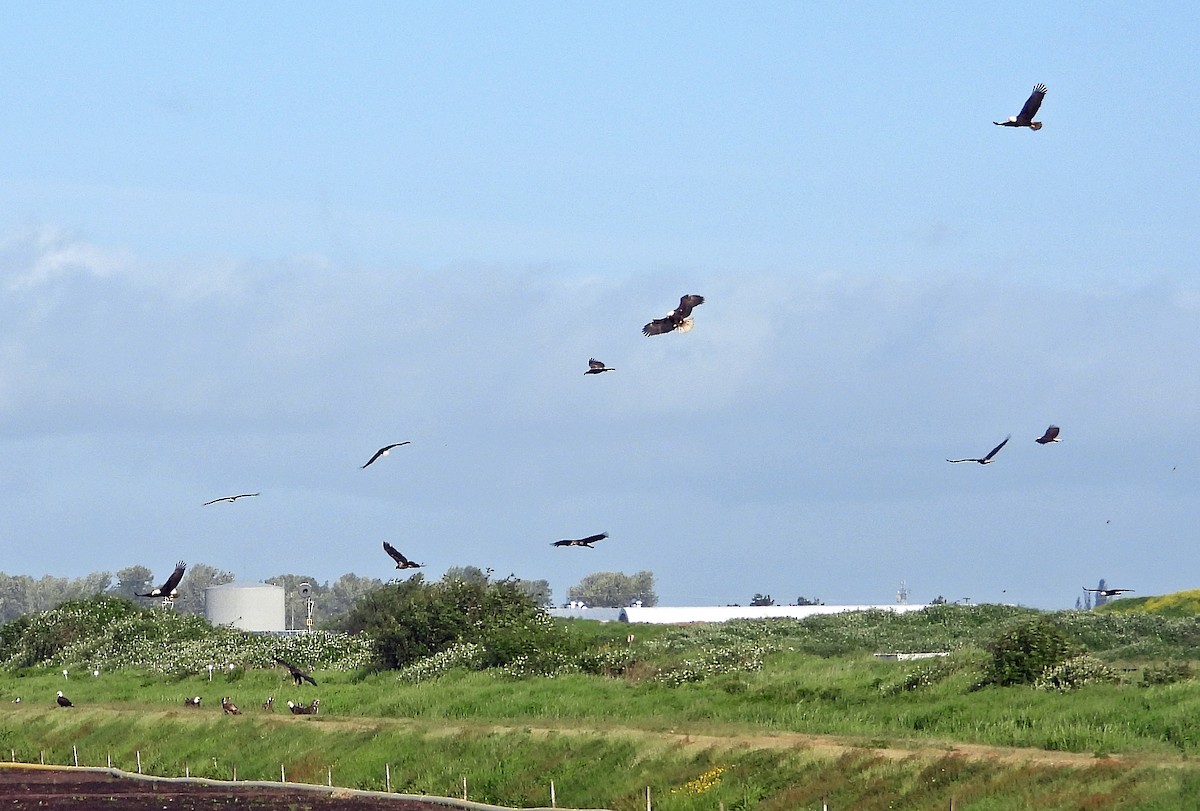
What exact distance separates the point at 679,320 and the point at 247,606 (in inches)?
3862

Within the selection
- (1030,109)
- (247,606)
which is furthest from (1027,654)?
(247,606)

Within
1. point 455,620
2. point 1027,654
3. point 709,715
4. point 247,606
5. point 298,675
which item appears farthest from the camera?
point 247,606

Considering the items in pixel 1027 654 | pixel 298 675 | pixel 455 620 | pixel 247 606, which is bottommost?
pixel 1027 654

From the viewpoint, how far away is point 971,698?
43.5 m

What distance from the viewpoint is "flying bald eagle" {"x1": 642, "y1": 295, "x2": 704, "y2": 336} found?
95.0 feet

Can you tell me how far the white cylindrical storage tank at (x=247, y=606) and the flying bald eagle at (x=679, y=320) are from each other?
3799 inches

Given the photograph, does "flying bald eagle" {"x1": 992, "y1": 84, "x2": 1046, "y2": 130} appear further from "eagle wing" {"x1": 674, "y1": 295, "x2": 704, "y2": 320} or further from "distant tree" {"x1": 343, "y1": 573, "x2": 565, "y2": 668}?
"distant tree" {"x1": 343, "y1": 573, "x2": 565, "y2": 668}

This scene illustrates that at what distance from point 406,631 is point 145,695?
1066 cm

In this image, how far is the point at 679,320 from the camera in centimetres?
2927

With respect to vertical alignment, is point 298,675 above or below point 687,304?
below

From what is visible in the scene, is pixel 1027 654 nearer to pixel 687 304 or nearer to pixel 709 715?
pixel 709 715

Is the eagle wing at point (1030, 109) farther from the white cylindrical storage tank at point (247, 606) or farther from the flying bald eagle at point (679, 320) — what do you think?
the white cylindrical storage tank at point (247, 606)

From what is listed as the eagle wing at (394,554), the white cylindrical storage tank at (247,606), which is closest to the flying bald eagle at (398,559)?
the eagle wing at (394,554)

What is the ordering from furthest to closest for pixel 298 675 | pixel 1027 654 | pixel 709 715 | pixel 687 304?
pixel 298 675 < pixel 709 715 < pixel 1027 654 < pixel 687 304
